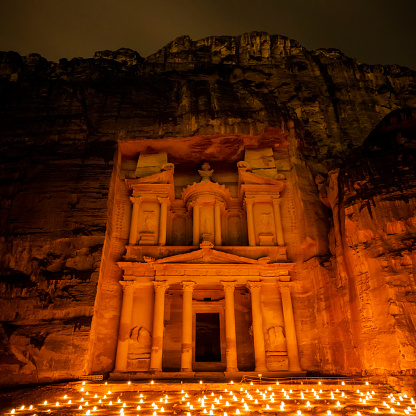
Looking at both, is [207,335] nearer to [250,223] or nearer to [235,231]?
[235,231]

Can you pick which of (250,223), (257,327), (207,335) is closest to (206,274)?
(257,327)

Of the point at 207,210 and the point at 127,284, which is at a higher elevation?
the point at 207,210

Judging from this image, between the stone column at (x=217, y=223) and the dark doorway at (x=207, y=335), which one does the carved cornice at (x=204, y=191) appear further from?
the dark doorway at (x=207, y=335)

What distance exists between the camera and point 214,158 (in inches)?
895

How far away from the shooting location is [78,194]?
60.5 feet

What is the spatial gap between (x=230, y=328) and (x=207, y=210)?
6.83 metres

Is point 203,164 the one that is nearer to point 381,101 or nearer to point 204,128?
point 204,128

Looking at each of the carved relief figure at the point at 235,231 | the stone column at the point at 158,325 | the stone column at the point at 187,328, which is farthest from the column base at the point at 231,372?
the carved relief figure at the point at 235,231

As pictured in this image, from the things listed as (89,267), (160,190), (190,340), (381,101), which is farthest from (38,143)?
(381,101)

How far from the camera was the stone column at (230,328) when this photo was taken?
50.8 feet

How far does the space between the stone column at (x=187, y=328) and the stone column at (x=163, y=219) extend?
117 inches

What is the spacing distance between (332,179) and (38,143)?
53.9ft

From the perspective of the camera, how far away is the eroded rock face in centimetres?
1384

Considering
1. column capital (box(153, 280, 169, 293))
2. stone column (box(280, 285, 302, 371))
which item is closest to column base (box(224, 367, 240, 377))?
stone column (box(280, 285, 302, 371))
